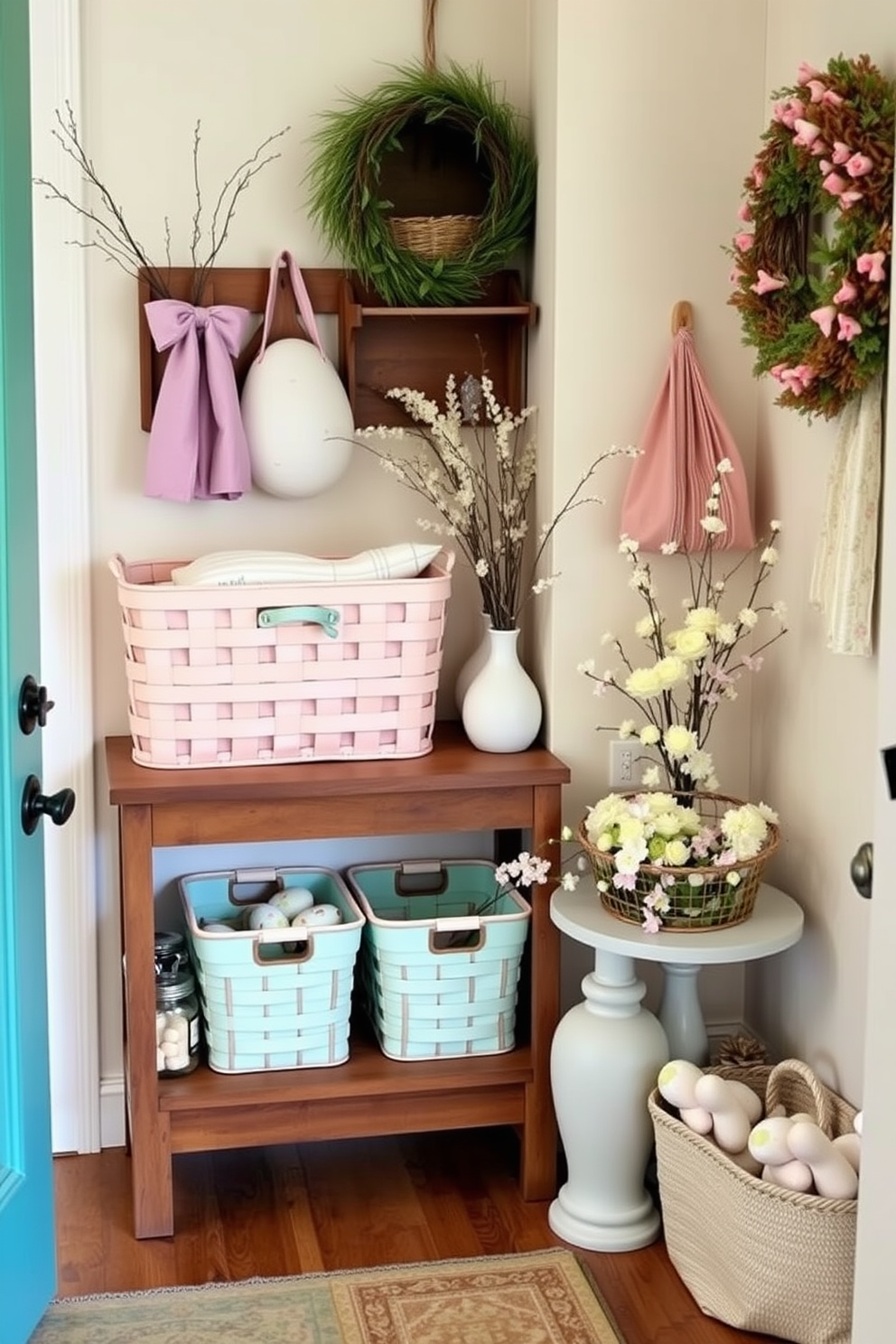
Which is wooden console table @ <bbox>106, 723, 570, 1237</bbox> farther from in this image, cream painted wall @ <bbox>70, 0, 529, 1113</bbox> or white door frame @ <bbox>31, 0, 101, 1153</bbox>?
cream painted wall @ <bbox>70, 0, 529, 1113</bbox>

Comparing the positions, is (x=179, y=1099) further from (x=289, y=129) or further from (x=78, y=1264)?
(x=289, y=129)

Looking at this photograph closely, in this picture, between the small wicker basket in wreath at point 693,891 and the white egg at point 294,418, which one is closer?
the small wicker basket in wreath at point 693,891

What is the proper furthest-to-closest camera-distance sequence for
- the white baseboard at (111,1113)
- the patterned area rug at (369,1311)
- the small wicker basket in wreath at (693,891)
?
the white baseboard at (111,1113), the small wicker basket in wreath at (693,891), the patterned area rug at (369,1311)

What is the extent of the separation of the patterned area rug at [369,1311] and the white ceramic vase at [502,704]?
2.84 feet

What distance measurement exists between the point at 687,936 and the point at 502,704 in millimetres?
535

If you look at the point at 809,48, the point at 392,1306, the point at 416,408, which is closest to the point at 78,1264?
the point at 392,1306

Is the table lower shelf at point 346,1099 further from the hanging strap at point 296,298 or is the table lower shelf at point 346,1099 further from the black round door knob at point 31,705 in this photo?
the hanging strap at point 296,298

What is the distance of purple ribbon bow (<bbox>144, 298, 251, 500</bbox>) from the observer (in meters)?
2.74

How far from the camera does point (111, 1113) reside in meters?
2.98

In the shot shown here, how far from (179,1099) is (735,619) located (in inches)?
49.8

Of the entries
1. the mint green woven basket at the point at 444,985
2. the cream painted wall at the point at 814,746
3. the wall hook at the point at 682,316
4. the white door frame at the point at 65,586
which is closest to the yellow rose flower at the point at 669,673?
the cream painted wall at the point at 814,746

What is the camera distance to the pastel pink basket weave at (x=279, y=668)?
2.59 metres

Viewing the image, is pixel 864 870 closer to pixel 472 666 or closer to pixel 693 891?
pixel 693 891

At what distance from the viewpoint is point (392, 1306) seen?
7.98 feet
